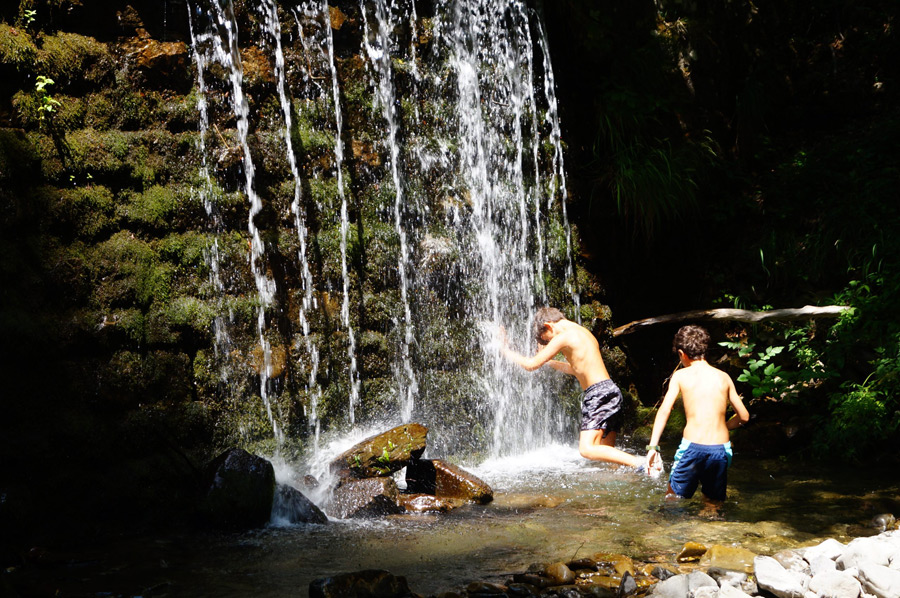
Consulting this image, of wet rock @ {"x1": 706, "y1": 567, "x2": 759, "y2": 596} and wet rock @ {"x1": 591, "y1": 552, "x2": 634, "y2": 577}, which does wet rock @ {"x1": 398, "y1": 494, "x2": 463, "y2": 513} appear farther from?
wet rock @ {"x1": 706, "y1": 567, "x2": 759, "y2": 596}

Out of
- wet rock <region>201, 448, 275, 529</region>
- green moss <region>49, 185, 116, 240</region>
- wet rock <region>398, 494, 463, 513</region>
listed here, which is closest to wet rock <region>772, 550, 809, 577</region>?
wet rock <region>398, 494, 463, 513</region>

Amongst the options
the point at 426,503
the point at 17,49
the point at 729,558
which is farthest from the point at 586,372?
the point at 17,49

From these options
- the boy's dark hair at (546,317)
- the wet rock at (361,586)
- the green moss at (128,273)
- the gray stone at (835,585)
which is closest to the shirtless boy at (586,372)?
the boy's dark hair at (546,317)

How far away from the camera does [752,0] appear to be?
→ 972 cm

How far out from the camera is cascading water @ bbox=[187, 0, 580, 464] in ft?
22.2

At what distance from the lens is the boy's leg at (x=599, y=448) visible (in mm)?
5836

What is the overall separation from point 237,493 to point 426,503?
1388 millimetres

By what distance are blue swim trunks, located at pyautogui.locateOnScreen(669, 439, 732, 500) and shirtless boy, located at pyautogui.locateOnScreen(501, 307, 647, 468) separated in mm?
810

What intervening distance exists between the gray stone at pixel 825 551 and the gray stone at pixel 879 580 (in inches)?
11.0

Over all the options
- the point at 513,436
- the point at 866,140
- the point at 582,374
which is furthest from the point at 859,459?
the point at 866,140

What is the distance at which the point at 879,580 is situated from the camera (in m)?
3.65

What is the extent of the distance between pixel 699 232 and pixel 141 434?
21.6 ft

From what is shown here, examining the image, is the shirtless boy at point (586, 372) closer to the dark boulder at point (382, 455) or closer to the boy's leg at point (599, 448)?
the boy's leg at point (599, 448)

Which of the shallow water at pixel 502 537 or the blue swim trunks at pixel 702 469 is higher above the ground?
the blue swim trunks at pixel 702 469
